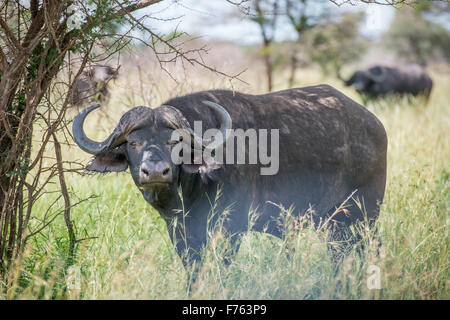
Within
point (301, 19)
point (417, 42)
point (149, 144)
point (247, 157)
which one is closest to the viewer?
point (149, 144)

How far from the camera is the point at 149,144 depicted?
11.0 ft

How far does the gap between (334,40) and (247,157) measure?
1111cm

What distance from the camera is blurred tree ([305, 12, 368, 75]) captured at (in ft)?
42.3

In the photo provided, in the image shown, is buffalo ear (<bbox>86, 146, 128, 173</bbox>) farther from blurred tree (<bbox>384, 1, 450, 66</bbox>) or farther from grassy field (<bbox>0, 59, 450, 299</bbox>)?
blurred tree (<bbox>384, 1, 450, 66</bbox>)

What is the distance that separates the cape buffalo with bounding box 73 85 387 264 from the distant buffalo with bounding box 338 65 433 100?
45.7ft

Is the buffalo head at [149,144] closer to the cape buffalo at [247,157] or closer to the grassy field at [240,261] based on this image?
the cape buffalo at [247,157]

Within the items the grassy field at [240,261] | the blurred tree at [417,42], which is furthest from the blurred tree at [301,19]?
the blurred tree at [417,42]

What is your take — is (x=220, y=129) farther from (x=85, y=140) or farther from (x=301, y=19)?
(x=301, y=19)

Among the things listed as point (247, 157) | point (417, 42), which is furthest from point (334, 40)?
point (417, 42)

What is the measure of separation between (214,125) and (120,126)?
27.6 inches

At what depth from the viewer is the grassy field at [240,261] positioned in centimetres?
308

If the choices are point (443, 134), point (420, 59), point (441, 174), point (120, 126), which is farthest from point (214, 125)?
point (420, 59)

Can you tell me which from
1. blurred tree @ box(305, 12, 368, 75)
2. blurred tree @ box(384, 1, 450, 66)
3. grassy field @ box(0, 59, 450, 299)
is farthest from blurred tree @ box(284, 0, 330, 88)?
blurred tree @ box(384, 1, 450, 66)

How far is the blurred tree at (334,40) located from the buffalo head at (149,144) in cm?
980
